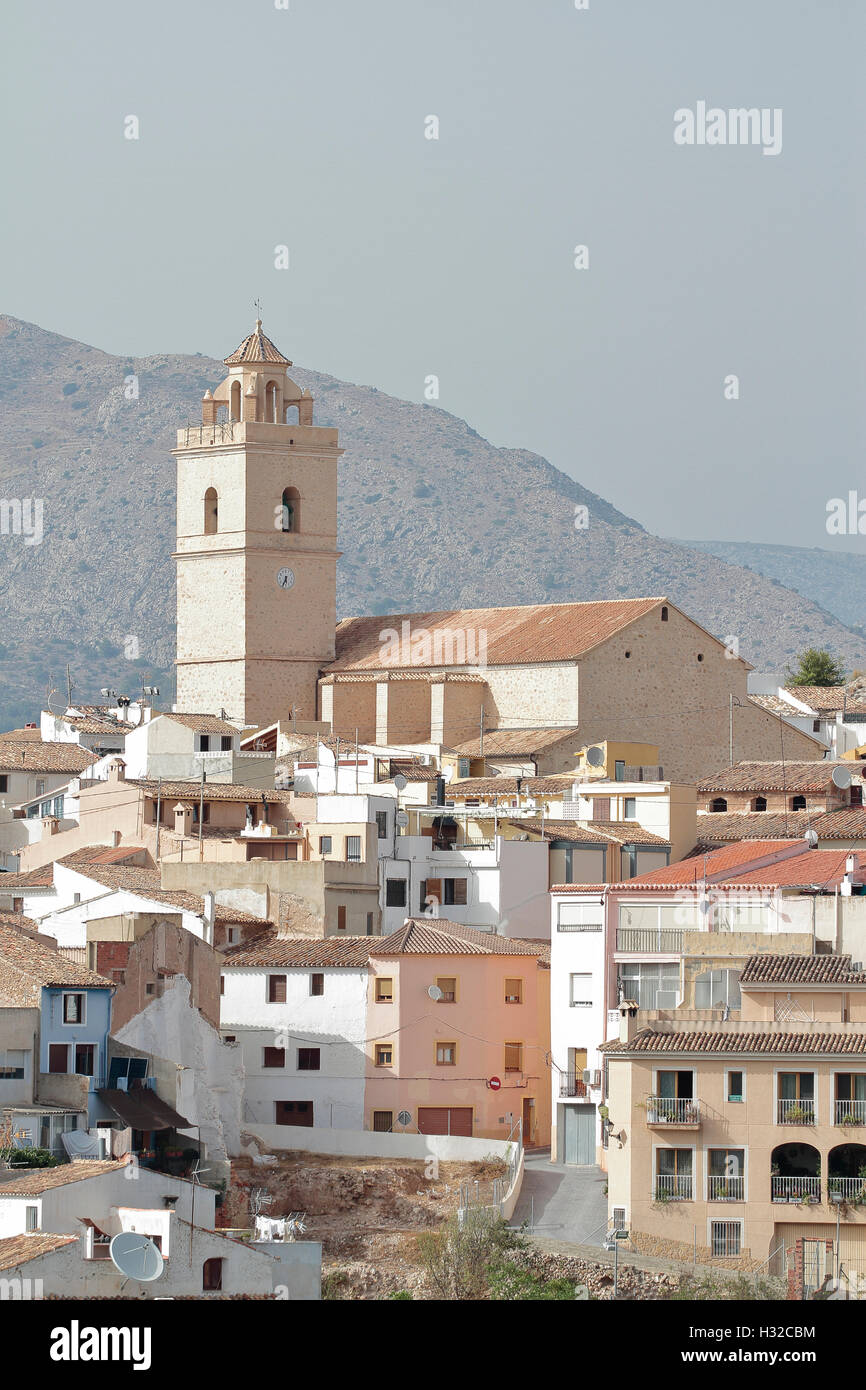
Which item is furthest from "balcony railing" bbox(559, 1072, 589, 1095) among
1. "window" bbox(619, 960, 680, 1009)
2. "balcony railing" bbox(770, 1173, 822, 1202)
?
"balcony railing" bbox(770, 1173, 822, 1202)

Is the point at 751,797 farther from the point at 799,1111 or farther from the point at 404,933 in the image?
the point at 799,1111

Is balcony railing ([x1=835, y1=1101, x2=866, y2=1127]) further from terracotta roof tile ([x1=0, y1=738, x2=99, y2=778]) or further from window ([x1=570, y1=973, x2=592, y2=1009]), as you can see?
terracotta roof tile ([x1=0, y1=738, x2=99, y2=778])

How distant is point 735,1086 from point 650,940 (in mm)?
7537

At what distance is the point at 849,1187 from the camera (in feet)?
93.6

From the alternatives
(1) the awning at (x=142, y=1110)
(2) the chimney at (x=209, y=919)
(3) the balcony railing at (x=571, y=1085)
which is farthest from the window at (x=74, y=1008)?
(3) the balcony railing at (x=571, y=1085)

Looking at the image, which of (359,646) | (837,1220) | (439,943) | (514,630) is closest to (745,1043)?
(837,1220)

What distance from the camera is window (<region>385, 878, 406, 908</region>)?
43875 millimetres

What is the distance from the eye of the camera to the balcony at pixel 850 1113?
28812 mm

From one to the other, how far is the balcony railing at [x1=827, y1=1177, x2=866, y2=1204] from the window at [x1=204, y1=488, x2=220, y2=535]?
4411 cm

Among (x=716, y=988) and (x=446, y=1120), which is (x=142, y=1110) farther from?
(x=716, y=988)

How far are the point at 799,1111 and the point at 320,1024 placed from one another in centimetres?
1059

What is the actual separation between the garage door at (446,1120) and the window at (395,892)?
6.73m
